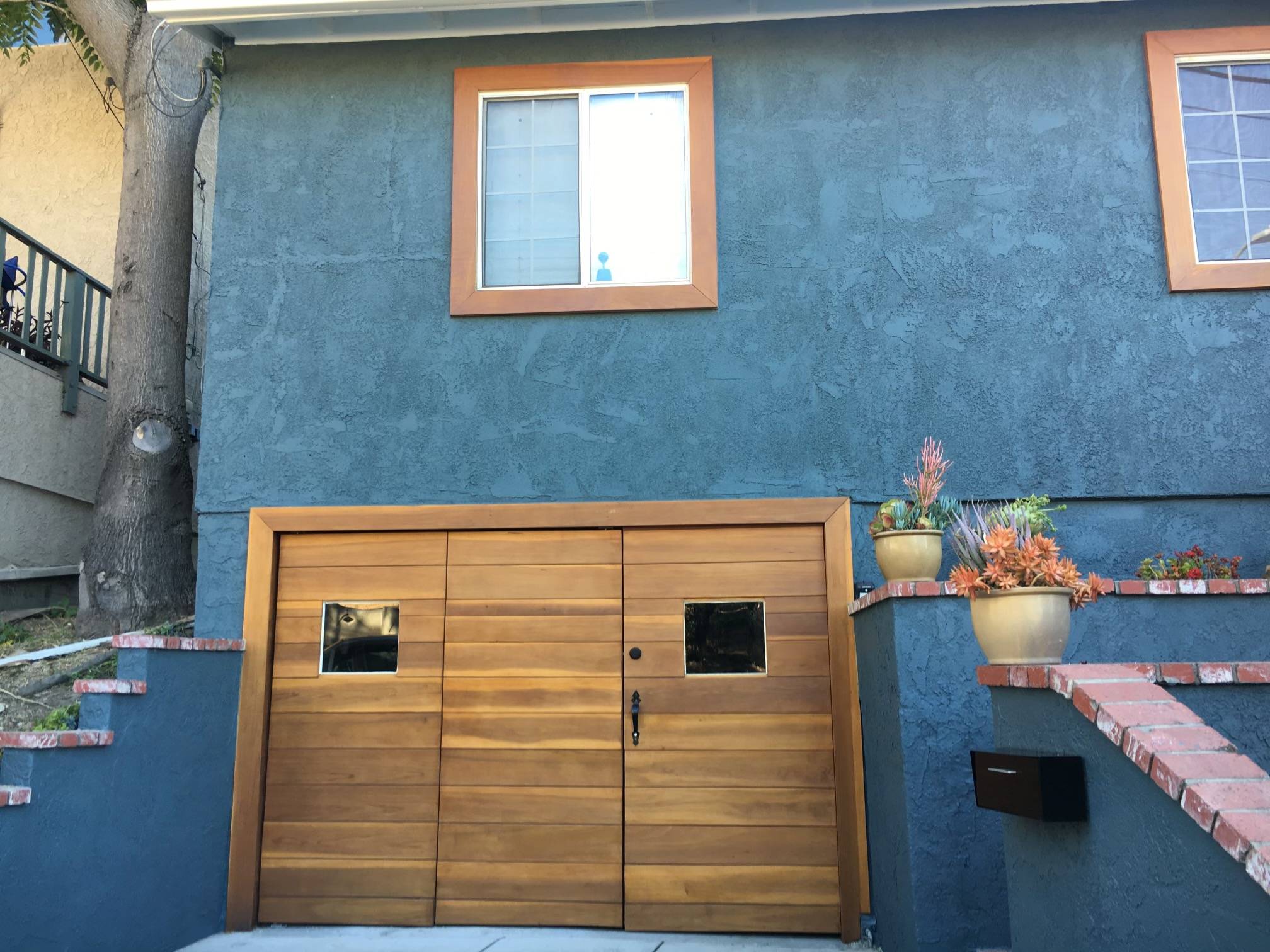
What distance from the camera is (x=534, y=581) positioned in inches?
216

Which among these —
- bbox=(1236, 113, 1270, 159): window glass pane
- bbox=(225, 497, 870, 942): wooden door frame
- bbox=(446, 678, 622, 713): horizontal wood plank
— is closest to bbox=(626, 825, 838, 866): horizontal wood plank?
bbox=(225, 497, 870, 942): wooden door frame

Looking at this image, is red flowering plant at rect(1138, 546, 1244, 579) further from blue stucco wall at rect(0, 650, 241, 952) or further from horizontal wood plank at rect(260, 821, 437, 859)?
blue stucco wall at rect(0, 650, 241, 952)

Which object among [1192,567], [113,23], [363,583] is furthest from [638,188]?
[113,23]

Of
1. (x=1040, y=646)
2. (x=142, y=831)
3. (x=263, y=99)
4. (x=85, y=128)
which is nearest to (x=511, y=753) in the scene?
(x=142, y=831)

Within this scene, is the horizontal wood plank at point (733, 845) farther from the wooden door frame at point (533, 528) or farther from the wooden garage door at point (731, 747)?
the wooden door frame at point (533, 528)

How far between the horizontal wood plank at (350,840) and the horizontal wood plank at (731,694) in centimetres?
127

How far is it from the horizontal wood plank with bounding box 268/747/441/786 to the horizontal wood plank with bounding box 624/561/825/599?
1343mm

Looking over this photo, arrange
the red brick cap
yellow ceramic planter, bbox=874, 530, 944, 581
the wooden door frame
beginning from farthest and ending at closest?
the wooden door frame < yellow ceramic planter, bbox=874, 530, 944, 581 < the red brick cap

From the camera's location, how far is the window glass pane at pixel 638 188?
568 centimetres

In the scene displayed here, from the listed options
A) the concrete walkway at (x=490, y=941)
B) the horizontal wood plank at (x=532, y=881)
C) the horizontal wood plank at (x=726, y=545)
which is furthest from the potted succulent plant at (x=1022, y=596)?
the horizontal wood plank at (x=532, y=881)

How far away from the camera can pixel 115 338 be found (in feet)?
23.7

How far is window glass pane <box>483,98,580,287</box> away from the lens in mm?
5754

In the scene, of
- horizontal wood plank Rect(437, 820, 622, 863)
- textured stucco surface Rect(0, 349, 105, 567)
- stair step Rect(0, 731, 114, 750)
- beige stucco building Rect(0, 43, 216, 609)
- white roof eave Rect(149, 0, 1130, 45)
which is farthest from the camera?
beige stucco building Rect(0, 43, 216, 609)

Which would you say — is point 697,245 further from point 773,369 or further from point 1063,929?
point 1063,929
